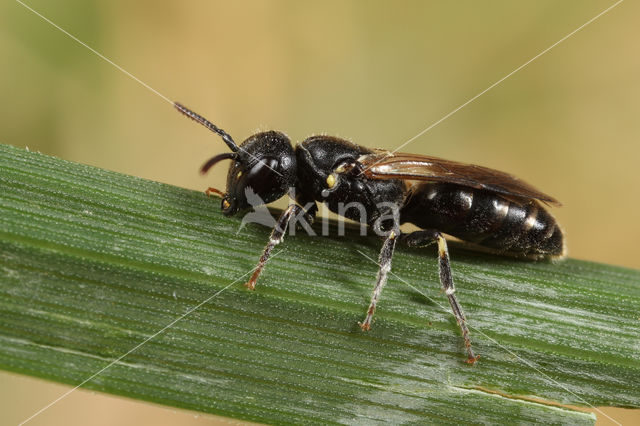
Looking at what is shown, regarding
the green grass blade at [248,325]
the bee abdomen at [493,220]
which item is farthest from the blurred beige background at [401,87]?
the green grass blade at [248,325]

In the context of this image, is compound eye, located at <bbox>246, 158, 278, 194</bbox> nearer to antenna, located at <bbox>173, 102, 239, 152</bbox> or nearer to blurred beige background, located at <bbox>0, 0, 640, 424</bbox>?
antenna, located at <bbox>173, 102, 239, 152</bbox>

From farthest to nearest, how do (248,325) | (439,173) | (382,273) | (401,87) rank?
(401,87) → (439,173) → (382,273) → (248,325)

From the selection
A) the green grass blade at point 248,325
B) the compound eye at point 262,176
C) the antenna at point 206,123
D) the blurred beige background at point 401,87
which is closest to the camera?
the green grass blade at point 248,325

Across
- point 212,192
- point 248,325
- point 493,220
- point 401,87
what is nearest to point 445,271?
point 493,220

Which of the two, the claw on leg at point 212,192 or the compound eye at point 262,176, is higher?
the compound eye at point 262,176

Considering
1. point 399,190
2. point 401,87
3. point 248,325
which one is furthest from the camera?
point 401,87

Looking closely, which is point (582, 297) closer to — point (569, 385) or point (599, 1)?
point (569, 385)

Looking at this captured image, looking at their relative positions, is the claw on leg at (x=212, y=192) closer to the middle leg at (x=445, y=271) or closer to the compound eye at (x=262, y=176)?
the compound eye at (x=262, y=176)

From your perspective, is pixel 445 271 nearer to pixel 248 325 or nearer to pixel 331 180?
pixel 331 180
